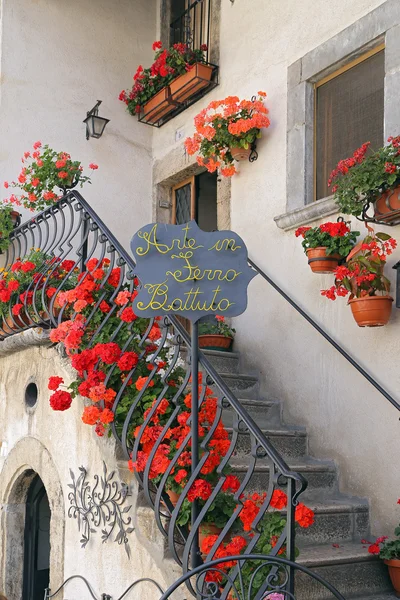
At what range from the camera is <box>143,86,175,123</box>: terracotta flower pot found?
7.03 metres

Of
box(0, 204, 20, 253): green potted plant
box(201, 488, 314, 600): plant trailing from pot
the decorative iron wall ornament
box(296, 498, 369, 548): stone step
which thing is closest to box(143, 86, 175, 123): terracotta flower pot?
box(0, 204, 20, 253): green potted plant

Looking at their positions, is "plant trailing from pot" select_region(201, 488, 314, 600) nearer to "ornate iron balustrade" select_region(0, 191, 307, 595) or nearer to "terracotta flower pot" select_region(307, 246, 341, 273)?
"ornate iron balustrade" select_region(0, 191, 307, 595)

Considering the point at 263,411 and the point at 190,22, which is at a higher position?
the point at 190,22

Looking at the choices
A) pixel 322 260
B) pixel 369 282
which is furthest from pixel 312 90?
pixel 369 282

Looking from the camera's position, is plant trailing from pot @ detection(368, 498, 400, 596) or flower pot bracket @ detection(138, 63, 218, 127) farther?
flower pot bracket @ detection(138, 63, 218, 127)

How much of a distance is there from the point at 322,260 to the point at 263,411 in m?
1.28

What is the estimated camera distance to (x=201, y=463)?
326 cm

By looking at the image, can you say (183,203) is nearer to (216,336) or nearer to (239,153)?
(239,153)

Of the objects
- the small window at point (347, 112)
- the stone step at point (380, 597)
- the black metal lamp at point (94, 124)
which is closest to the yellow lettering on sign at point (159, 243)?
the stone step at point (380, 597)

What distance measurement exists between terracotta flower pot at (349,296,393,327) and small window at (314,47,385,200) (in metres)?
1.21

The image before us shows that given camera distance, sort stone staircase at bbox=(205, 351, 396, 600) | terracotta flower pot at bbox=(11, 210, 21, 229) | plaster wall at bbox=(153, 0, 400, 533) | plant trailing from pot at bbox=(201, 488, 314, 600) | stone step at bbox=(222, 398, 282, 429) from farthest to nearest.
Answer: terracotta flower pot at bbox=(11, 210, 21, 229)
stone step at bbox=(222, 398, 282, 429)
plaster wall at bbox=(153, 0, 400, 533)
stone staircase at bbox=(205, 351, 396, 600)
plant trailing from pot at bbox=(201, 488, 314, 600)

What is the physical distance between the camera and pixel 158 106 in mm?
7160

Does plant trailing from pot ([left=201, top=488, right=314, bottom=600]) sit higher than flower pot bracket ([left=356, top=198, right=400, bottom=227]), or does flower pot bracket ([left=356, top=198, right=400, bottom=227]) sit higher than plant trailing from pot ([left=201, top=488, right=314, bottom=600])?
flower pot bracket ([left=356, top=198, right=400, bottom=227])

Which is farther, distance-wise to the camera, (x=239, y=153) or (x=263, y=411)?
(x=239, y=153)
